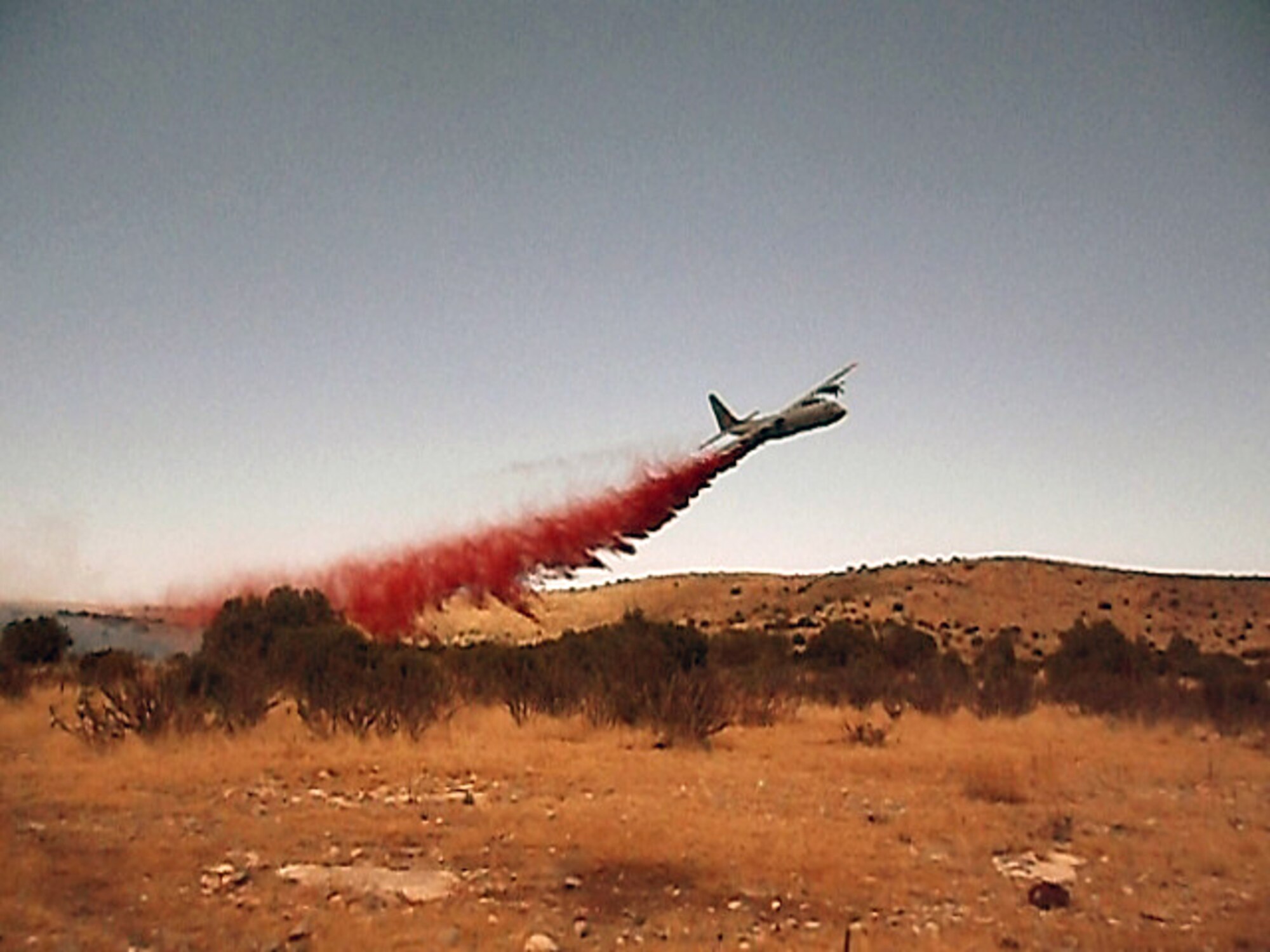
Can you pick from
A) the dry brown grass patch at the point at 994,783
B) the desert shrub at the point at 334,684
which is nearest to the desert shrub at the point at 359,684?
the desert shrub at the point at 334,684

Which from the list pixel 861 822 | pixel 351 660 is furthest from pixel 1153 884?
pixel 351 660

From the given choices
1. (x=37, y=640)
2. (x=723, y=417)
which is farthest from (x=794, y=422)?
(x=37, y=640)

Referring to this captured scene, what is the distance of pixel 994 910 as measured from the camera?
9898 millimetres

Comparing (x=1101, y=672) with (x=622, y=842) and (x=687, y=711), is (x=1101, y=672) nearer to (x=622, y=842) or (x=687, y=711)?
(x=687, y=711)

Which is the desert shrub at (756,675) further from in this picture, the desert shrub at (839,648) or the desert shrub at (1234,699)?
the desert shrub at (1234,699)

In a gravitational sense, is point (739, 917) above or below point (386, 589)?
below

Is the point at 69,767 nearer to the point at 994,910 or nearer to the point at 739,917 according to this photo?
the point at 739,917

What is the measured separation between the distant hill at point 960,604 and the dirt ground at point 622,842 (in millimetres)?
40086

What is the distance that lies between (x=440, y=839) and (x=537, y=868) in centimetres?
172

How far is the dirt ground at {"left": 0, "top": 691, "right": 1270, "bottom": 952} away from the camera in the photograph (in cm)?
908

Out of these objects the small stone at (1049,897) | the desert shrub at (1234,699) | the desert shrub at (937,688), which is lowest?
the desert shrub at (1234,699)

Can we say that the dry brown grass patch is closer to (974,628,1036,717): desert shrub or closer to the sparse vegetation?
the sparse vegetation

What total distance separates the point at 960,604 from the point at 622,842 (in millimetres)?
62582

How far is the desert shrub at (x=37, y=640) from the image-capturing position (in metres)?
33.9
